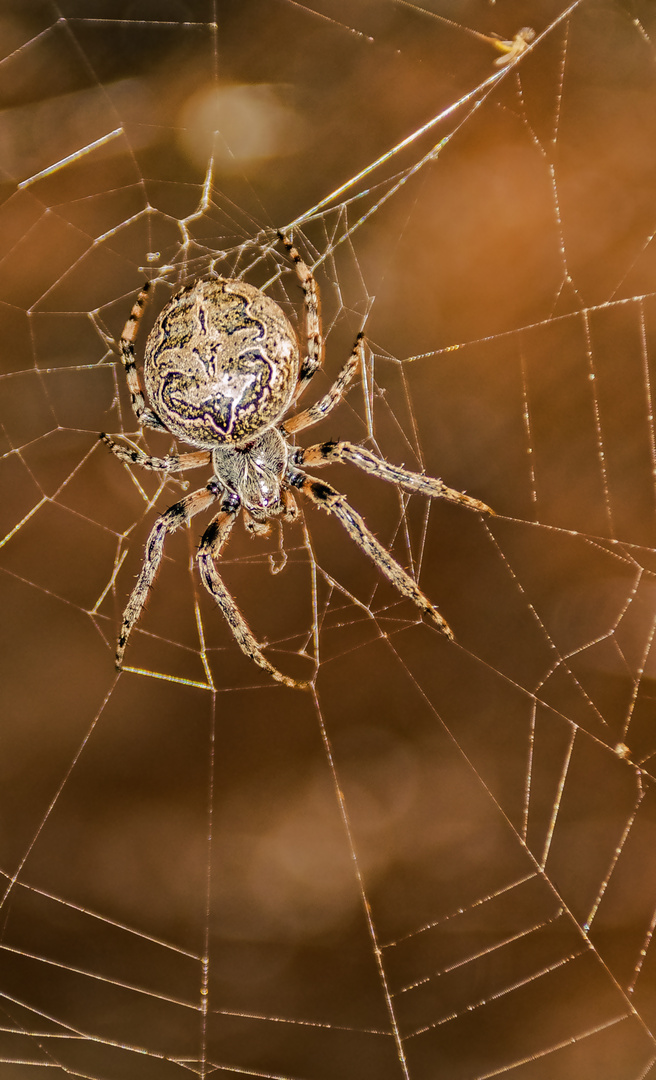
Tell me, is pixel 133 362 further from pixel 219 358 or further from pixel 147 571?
pixel 147 571

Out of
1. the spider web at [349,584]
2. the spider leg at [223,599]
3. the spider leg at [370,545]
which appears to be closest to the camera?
the spider leg at [370,545]

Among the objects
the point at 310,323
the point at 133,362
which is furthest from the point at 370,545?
the point at 133,362

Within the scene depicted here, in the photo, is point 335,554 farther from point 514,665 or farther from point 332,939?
point 332,939

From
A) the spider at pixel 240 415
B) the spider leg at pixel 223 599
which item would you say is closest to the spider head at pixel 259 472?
the spider at pixel 240 415

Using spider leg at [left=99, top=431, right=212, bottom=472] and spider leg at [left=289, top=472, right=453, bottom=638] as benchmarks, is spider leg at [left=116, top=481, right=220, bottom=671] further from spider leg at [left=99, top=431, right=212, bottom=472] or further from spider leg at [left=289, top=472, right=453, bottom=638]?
spider leg at [left=289, top=472, right=453, bottom=638]

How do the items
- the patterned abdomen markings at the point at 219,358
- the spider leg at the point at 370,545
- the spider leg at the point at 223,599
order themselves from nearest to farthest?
the patterned abdomen markings at the point at 219,358, the spider leg at the point at 370,545, the spider leg at the point at 223,599

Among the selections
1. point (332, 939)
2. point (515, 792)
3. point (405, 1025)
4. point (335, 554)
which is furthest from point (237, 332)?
point (405, 1025)

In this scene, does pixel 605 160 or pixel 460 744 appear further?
pixel 460 744

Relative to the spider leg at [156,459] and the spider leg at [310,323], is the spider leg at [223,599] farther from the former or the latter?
the spider leg at [310,323]
